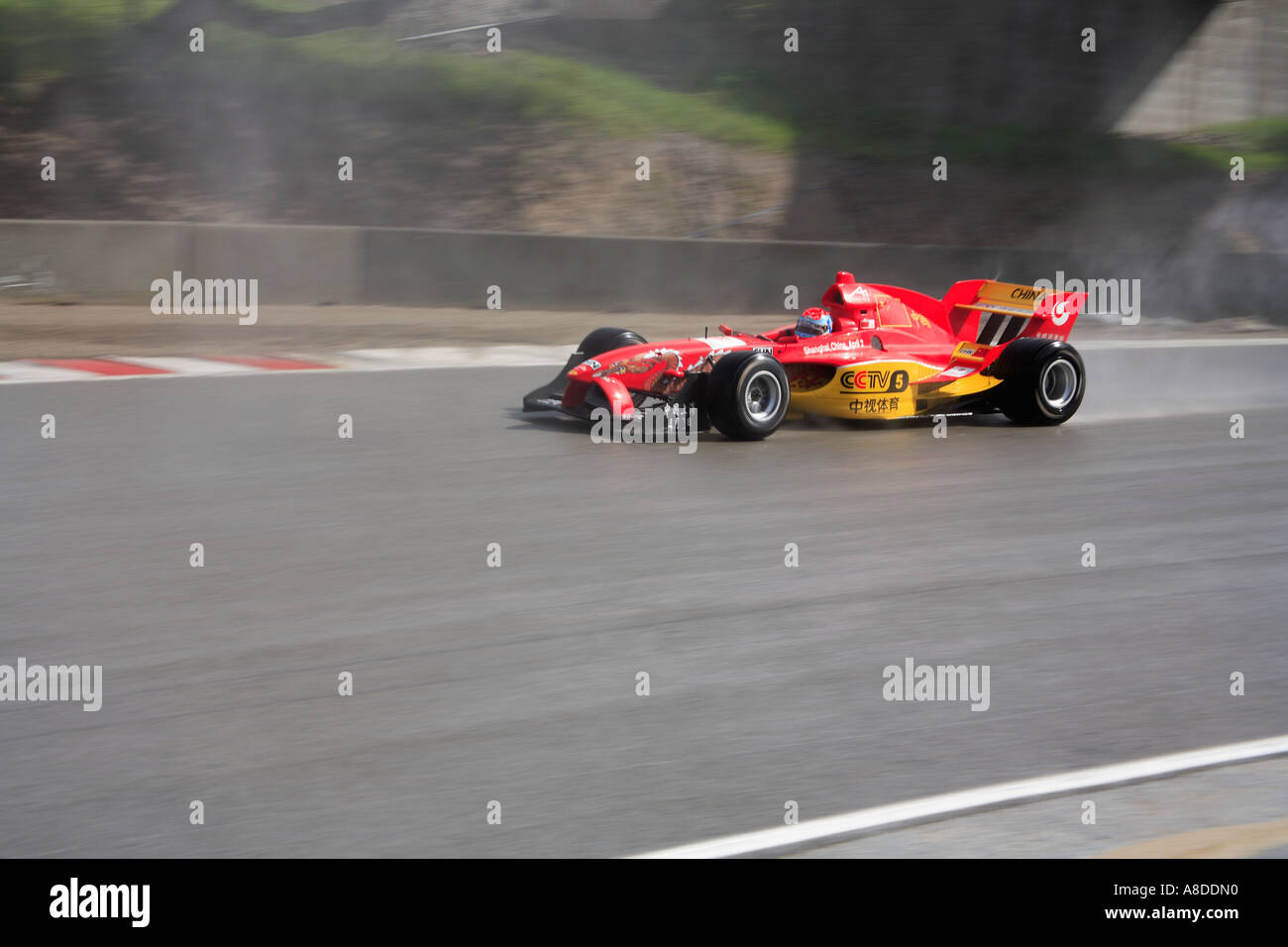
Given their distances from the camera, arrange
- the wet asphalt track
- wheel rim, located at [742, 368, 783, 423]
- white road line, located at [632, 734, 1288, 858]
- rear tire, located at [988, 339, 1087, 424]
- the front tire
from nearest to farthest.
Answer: white road line, located at [632, 734, 1288, 858] → the wet asphalt track → wheel rim, located at [742, 368, 783, 423] → the front tire → rear tire, located at [988, 339, 1087, 424]

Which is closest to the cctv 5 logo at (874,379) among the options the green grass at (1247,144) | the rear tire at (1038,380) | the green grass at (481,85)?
the rear tire at (1038,380)

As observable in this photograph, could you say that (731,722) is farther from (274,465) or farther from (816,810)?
(274,465)

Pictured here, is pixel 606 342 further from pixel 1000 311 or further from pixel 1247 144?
pixel 1247 144

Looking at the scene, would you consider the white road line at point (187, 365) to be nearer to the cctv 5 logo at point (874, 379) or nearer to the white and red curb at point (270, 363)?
the white and red curb at point (270, 363)

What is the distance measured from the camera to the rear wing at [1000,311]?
435 inches

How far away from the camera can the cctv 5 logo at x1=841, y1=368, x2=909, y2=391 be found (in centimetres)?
1016

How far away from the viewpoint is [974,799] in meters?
4.00

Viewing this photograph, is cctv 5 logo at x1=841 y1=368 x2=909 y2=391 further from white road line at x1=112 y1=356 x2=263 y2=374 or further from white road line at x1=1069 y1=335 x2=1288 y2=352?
white road line at x1=1069 y1=335 x2=1288 y2=352

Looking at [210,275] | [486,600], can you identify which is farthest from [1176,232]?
[486,600]

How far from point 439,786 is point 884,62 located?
2930 cm

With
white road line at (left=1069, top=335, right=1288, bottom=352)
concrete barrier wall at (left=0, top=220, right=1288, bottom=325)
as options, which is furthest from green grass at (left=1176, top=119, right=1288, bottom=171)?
concrete barrier wall at (left=0, top=220, right=1288, bottom=325)

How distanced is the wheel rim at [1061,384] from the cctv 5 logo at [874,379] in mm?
1299

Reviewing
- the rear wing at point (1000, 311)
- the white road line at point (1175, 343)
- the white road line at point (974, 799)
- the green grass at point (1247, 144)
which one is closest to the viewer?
the white road line at point (974, 799)

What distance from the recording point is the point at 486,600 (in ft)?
19.4
